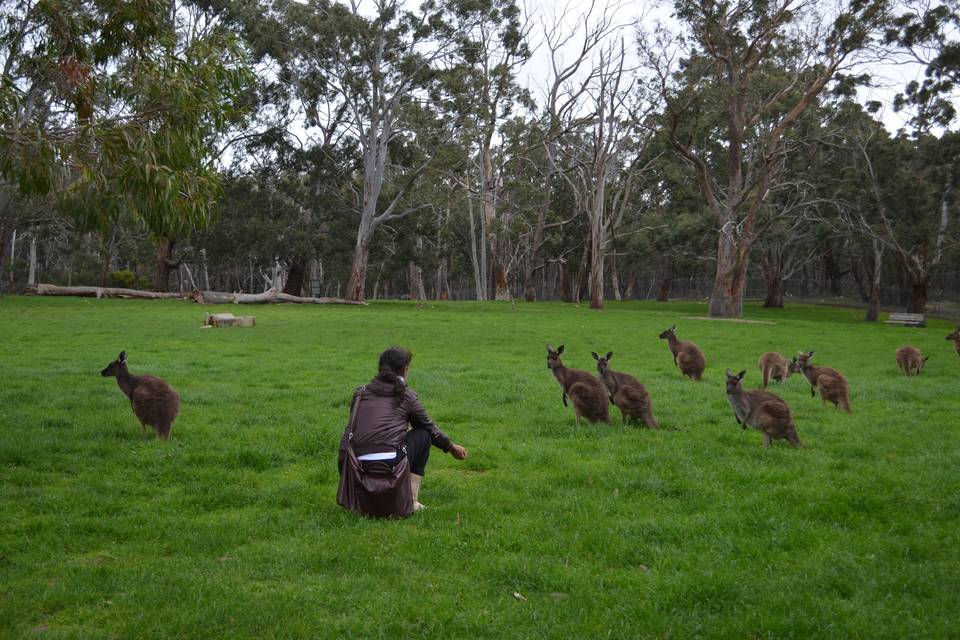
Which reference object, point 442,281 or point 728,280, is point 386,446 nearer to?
point 728,280

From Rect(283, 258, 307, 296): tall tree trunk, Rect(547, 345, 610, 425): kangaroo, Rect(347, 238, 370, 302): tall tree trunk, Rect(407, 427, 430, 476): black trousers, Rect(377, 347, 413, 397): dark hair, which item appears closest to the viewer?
Rect(377, 347, 413, 397): dark hair

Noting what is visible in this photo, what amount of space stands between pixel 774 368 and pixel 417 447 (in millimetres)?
10453

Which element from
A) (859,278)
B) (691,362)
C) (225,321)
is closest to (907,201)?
(859,278)

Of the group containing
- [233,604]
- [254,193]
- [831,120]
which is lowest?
[233,604]

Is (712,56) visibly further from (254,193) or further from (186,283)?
(186,283)

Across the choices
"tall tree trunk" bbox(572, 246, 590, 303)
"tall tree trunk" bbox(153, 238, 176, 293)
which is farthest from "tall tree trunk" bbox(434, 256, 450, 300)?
"tall tree trunk" bbox(153, 238, 176, 293)

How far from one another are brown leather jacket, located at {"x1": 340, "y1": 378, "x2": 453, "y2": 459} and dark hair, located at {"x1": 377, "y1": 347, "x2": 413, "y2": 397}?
0.04m

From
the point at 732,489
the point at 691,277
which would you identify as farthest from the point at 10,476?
the point at 691,277

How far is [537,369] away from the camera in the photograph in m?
17.6

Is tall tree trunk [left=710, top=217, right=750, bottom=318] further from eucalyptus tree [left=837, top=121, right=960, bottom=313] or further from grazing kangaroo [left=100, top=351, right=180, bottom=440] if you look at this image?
grazing kangaroo [left=100, top=351, right=180, bottom=440]

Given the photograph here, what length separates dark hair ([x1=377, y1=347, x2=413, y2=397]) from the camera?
7238 mm

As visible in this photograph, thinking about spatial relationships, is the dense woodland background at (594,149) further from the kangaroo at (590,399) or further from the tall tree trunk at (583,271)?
the kangaroo at (590,399)

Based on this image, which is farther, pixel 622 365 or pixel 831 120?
pixel 831 120

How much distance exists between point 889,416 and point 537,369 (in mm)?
7087
